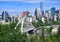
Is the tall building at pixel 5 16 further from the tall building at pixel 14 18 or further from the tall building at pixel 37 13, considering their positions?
the tall building at pixel 37 13

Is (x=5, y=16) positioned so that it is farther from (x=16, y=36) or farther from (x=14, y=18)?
(x=16, y=36)

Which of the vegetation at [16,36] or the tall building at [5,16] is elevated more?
the tall building at [5,16]

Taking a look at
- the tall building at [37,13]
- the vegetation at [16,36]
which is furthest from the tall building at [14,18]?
the tall building at [37,13]

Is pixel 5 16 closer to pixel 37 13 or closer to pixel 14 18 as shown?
pixel 14 18

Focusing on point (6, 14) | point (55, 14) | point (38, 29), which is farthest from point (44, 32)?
point (6, 14)

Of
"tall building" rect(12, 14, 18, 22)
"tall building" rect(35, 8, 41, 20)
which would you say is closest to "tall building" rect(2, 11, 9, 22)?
"tall building" rect(12, 14, 18, 22)

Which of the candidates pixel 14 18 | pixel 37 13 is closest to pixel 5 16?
pixel 14 18

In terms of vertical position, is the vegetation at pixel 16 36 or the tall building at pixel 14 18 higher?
the tall building at pixel 14 18

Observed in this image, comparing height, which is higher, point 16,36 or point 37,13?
point 37,13

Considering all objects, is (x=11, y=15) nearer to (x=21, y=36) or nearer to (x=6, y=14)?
(x=6, y=14)

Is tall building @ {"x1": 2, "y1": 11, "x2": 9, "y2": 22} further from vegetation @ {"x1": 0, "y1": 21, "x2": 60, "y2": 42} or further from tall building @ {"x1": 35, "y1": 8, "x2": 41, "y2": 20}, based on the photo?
tall building @ {"x1": 35, "y1": 8, "x2": 41, "y2": 20}

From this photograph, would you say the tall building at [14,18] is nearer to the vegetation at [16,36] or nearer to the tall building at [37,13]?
the vegetation at [16,36]
